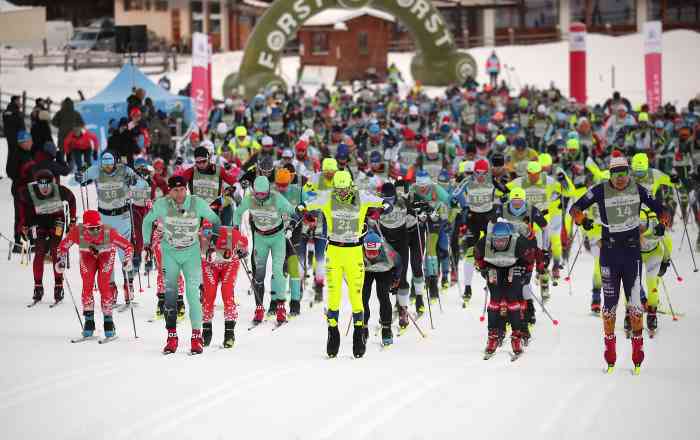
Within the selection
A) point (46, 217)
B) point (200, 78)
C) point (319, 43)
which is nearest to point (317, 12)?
point (200, 78)

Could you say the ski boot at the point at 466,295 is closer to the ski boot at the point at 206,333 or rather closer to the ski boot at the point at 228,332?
the ski boot at the point at 228,332

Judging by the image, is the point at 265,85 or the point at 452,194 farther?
the point at 265,85

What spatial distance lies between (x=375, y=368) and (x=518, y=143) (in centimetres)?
831

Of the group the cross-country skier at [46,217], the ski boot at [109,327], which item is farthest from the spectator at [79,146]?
the ski boot at [109,327]

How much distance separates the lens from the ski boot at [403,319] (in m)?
13.0

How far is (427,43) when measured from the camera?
125 ft

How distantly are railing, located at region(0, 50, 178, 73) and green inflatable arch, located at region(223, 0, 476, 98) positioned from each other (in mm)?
10721

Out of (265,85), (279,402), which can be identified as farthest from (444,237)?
(265,85)

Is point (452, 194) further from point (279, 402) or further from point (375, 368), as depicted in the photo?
point (279, 402)

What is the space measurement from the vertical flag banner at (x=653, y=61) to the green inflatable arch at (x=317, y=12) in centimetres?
847

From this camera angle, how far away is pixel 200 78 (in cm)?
2898

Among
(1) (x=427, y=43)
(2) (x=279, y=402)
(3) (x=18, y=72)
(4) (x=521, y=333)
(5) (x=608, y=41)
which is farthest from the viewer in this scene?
(5) (x=608, y=41)

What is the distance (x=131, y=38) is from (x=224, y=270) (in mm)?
15477

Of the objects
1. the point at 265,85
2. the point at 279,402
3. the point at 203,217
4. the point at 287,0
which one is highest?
the point at 287,0
